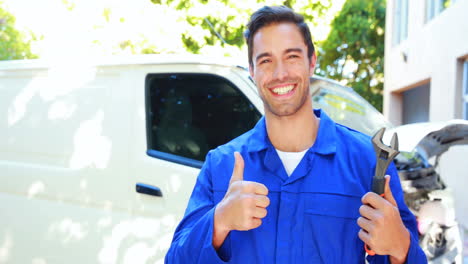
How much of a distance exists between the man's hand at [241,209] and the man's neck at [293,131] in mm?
306

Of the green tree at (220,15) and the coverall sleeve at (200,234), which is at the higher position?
the green tree at (220,15)

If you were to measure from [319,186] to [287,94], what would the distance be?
1.18ft

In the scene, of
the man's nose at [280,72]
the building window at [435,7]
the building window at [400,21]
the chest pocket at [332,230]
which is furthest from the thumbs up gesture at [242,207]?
the building window at [400,21]

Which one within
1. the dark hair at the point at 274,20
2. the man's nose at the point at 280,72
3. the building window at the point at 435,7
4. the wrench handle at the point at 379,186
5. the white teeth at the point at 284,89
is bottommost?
the wrench handle at the point at 379,186

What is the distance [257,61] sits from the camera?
1774mm

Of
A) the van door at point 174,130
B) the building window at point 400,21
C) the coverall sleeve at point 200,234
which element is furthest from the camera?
the building window at point 400,21

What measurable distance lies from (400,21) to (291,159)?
13.7m

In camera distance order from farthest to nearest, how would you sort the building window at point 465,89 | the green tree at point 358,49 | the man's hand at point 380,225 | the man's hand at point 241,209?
the green tree at point 358,49 < the building window at point 465,89 < the man's hand at point 241,209 < the man's hand at point 380,225

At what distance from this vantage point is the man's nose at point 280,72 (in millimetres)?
1708

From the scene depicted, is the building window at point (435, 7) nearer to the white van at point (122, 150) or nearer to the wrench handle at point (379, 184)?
the white van at point (122, 150)

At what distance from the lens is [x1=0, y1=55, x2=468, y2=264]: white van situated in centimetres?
308

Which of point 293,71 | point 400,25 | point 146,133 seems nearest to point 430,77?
point 400,25

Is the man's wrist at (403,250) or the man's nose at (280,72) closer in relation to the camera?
the man's wrist at (403,250)

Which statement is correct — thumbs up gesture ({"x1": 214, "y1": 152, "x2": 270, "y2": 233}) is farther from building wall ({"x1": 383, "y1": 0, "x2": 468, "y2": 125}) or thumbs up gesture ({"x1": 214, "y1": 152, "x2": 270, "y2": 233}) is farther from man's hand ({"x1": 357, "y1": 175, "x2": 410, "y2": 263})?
building wall ({"x1": 383, "y1": 0, "x2": 468, "y2": 125})
